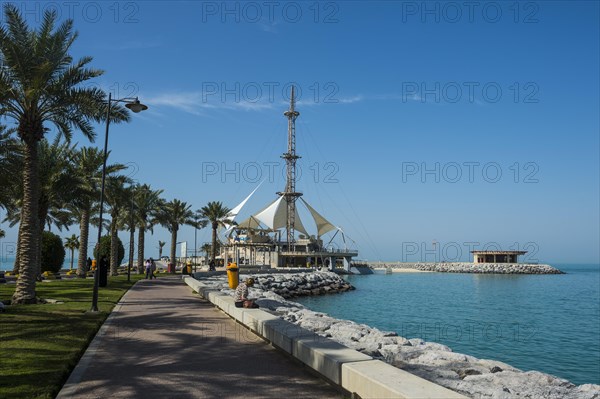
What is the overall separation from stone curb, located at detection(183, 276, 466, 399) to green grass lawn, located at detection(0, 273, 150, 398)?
3766 mm

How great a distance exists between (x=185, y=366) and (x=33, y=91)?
42.9 feet

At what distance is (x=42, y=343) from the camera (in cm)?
1038

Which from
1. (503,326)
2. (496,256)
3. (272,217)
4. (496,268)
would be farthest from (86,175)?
(496,256)

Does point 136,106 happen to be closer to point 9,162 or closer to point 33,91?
point 33,91

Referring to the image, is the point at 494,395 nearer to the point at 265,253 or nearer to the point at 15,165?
the point at 15,165

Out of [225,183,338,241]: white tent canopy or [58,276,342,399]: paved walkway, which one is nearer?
[58,276,342,399]: paved walkway

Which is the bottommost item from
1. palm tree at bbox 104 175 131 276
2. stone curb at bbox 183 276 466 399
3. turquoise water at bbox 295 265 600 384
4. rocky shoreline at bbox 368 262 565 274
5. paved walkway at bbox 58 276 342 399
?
rocky shoreline at bbox 368 262 565 274

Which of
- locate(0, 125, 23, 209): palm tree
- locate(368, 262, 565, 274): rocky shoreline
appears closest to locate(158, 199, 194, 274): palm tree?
locate(0, 125, 23, 209): palm tree

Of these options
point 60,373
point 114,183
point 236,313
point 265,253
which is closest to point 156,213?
point 114,183

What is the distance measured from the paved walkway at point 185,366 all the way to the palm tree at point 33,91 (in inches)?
285

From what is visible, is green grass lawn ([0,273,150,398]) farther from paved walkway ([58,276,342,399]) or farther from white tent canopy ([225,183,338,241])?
white tent canopy ([225,183,338,241])

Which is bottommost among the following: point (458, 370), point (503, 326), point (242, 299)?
point (503, 326)

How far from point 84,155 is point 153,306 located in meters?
22.7

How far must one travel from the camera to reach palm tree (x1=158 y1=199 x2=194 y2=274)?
5825cm
